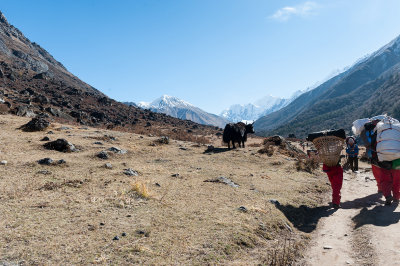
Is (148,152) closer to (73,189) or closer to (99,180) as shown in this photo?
(99,180)

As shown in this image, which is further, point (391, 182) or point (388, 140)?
point (391, 182)

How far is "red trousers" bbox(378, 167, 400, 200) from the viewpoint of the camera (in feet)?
28.5

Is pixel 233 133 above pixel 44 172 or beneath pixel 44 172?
above

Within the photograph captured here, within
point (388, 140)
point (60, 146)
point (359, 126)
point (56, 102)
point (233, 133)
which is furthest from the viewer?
point (56, 102)

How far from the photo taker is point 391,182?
29.1ft

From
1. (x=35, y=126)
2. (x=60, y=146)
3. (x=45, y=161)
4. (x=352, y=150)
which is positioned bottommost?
(x=45, y=161)

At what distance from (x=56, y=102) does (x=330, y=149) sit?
49.7 meters

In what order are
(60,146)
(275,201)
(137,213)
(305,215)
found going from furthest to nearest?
(60,146) → (275,201) → (305,215) → (137,213)

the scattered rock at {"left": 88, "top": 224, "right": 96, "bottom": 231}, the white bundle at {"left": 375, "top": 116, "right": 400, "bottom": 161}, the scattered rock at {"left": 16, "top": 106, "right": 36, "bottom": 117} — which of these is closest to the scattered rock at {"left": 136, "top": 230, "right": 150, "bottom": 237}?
the scattered rock at {"left": 88, "top": 224, "right": 96, "bottom": 231}

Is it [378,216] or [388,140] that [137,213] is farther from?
[388,140]

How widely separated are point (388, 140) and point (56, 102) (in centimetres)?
5104

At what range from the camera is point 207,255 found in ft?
16.9

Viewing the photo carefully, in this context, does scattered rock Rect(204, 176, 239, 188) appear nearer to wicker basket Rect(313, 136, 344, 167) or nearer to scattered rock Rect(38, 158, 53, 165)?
wicker basket Rect(313, 136, 344, 167)

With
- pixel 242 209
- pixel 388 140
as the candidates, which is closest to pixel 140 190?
pixel 242 209
